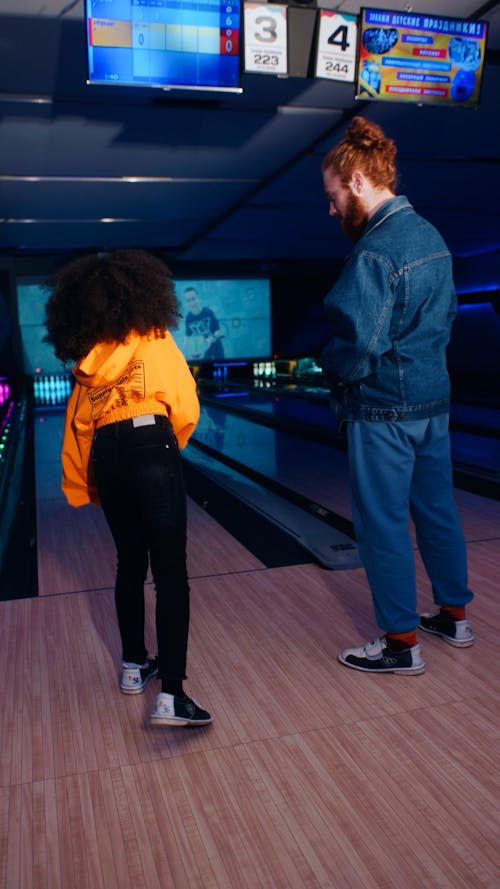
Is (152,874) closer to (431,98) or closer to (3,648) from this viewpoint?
(3,648)

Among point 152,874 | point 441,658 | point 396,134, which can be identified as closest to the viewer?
point 152,874

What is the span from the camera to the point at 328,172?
2166 millimetres

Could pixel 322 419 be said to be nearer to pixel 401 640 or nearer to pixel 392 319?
pixel 401 640

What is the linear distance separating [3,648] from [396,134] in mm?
4829

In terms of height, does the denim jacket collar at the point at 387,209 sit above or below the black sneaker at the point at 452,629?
above

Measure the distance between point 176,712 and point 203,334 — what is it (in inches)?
543

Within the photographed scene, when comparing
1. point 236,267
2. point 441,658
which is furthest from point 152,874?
point 236,267

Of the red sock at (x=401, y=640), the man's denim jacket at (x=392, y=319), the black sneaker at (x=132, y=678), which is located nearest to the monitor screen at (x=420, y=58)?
the man's denim jacket at (x=392, y=319)

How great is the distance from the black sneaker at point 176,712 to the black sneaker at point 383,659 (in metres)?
0.57

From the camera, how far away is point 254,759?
188 cm

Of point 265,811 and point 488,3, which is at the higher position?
point 488,3

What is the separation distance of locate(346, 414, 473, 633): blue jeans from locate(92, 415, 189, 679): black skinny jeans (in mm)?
588

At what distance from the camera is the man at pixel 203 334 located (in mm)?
15148

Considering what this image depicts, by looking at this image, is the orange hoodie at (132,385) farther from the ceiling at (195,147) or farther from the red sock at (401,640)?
the ceiling at (195,147)
